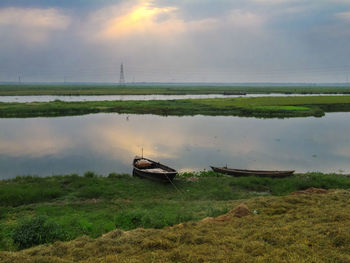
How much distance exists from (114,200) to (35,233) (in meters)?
5.94

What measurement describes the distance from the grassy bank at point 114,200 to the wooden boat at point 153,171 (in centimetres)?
46

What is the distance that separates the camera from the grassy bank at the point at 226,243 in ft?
23.4

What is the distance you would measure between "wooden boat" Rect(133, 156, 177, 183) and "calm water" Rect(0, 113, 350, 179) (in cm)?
228

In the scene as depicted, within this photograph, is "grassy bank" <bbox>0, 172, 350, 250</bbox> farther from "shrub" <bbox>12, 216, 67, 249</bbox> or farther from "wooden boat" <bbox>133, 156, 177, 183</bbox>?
"wooden boat" <bbox>133, 156, 177, 183</bbox>

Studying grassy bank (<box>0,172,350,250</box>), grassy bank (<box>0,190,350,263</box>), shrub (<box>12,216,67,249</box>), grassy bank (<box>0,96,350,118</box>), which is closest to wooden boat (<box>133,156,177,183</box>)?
grassy bank (<box>0,172,350,250</box>)

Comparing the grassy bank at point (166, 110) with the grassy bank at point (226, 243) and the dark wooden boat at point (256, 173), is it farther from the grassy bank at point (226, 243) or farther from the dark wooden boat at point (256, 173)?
the grassy bank at point (226, 243)

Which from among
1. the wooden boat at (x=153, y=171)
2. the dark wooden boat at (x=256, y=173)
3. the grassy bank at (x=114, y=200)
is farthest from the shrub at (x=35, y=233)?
the dark wooden boat at (x=256, y=173)

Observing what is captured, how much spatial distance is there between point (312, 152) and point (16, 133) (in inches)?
1357

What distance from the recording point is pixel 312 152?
92.6 feet

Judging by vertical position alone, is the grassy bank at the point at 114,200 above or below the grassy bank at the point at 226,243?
below

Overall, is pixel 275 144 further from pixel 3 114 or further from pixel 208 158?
pixel 3 114

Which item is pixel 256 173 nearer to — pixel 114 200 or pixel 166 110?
pixel 114 200

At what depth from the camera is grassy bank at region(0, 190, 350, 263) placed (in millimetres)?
7133

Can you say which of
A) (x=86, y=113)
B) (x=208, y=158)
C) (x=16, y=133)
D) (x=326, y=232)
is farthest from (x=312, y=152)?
(x=86, y=113)
